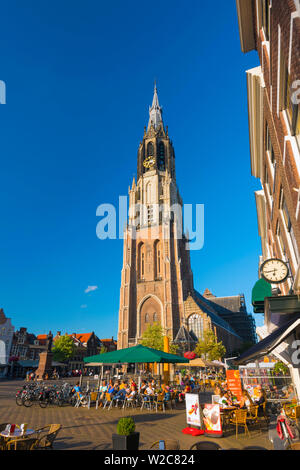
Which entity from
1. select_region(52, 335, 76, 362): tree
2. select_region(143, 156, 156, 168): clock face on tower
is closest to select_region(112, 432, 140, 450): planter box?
select_region(52, 335, 76, 362): tree

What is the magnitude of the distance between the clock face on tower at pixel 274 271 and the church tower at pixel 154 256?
3742cm

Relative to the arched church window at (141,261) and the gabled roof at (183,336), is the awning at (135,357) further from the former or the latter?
the arched church window at (141,261)

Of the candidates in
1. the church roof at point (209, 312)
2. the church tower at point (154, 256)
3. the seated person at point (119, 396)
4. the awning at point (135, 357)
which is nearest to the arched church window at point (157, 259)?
the church tower at point (154, 256)

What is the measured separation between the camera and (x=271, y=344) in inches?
207

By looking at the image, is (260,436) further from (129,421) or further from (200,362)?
(200,362)

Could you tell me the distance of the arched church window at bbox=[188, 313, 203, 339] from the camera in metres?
44.2

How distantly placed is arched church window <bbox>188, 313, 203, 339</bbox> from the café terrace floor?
32198mm

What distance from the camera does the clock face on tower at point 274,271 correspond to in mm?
8430

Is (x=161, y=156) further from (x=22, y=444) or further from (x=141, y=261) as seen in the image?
(x=22, y=444)

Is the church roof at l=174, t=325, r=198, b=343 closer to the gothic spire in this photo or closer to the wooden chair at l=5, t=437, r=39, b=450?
the wooden chair at l=5, t=437, r=39, b=450

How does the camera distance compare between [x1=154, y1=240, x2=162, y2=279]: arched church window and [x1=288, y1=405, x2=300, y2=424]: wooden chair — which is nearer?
[x1=288, y1=405, x2=300, y2=424]: wooden chair

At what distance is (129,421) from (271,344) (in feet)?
10.3

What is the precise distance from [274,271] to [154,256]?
141 ft

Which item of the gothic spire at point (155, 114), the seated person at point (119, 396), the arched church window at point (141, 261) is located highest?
the gothic spire at point (155, 114)
